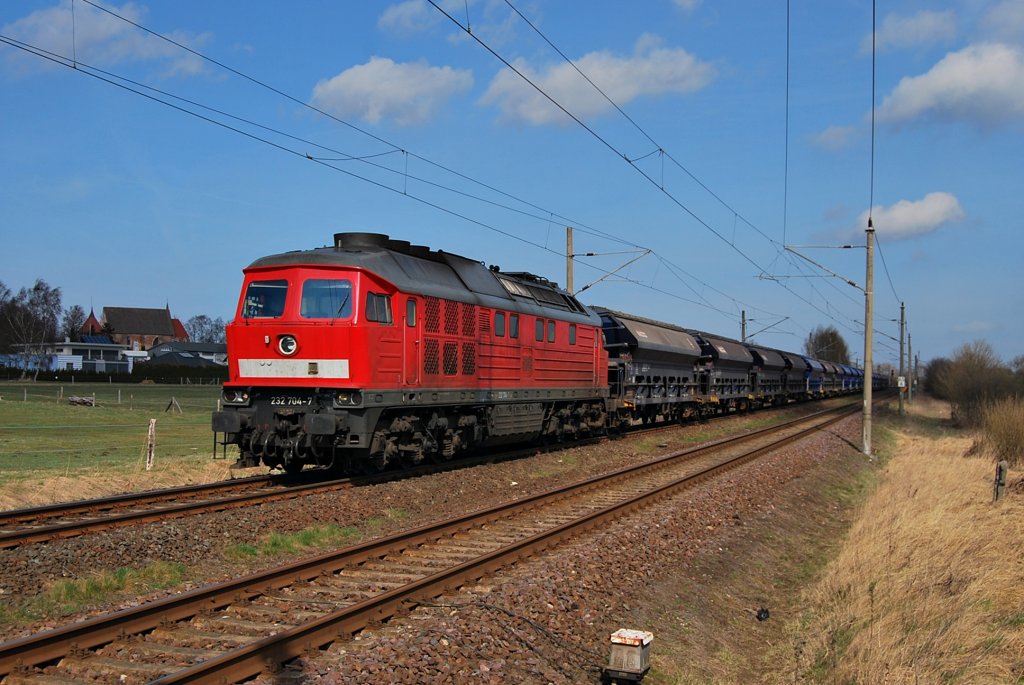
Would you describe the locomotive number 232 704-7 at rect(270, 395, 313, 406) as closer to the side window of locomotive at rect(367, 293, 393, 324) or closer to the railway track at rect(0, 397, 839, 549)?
the railway track at rect(0, 397, 839, 549)

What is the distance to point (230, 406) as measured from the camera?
15.1 m

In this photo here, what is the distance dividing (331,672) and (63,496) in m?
10.7

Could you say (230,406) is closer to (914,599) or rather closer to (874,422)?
(914,599)

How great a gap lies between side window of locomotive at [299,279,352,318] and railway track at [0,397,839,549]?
3030 mm

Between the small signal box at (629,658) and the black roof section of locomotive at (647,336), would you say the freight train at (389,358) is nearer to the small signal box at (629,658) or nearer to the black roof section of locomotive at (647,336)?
the black roof section of locomotive at (647,336)

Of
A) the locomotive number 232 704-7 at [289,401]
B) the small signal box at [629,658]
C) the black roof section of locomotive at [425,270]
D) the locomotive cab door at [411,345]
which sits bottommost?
the small signal box at [629,658]

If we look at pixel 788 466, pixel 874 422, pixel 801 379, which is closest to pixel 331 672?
pixel 788 466

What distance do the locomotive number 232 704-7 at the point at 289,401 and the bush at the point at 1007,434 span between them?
21.0 meters

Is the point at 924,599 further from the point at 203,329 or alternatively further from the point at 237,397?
the point at 203,329

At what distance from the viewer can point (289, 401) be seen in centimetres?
1470

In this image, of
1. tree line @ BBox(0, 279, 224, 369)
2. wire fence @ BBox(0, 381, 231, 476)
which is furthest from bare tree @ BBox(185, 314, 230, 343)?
wire fence @ BBox(0, 381, 231, 476)

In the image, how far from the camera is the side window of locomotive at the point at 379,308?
14.9 meters

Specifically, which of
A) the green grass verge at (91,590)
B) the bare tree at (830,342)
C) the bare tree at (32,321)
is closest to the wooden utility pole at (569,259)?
the green grass verge at (91,590)

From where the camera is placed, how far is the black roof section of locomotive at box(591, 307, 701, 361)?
1182 inches
